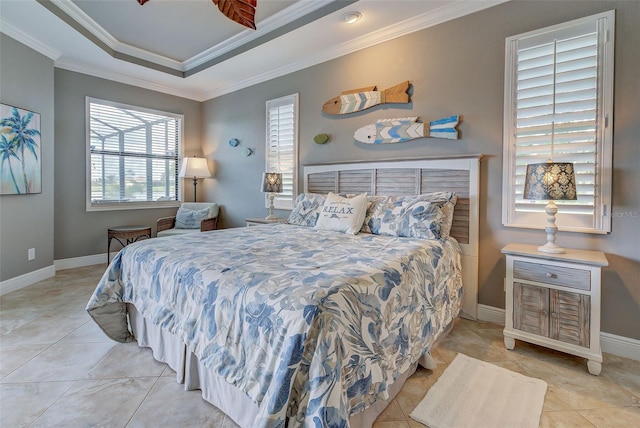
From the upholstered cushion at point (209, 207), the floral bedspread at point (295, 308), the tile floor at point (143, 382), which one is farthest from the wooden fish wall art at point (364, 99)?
the upholstered cushion at point (209, 207)

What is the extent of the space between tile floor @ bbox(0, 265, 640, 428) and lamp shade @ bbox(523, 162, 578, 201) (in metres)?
1.13

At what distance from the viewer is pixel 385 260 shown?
1.74 m

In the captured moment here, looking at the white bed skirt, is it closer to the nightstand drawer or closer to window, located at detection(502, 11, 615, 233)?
the nightstand drawer

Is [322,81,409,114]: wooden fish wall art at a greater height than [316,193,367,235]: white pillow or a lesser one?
greater

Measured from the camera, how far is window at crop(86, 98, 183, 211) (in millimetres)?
4457

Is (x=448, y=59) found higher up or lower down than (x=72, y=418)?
higher up

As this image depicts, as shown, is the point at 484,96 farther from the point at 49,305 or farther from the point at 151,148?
the point at 151,148

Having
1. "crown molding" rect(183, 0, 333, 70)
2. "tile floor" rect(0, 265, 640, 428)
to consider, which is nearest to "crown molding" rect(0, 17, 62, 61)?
"crown molding" rect(183, 0, 333, 70)

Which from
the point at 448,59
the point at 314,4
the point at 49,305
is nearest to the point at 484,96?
the point at 448,59

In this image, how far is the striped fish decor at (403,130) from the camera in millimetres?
2837

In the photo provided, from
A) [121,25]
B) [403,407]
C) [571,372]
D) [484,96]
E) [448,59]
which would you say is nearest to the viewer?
[403,407]

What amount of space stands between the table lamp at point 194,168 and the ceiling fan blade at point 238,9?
149 inches

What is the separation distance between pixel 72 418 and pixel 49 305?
1990 mm

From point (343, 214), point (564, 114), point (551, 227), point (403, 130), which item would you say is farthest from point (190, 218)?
point (564, 114)
